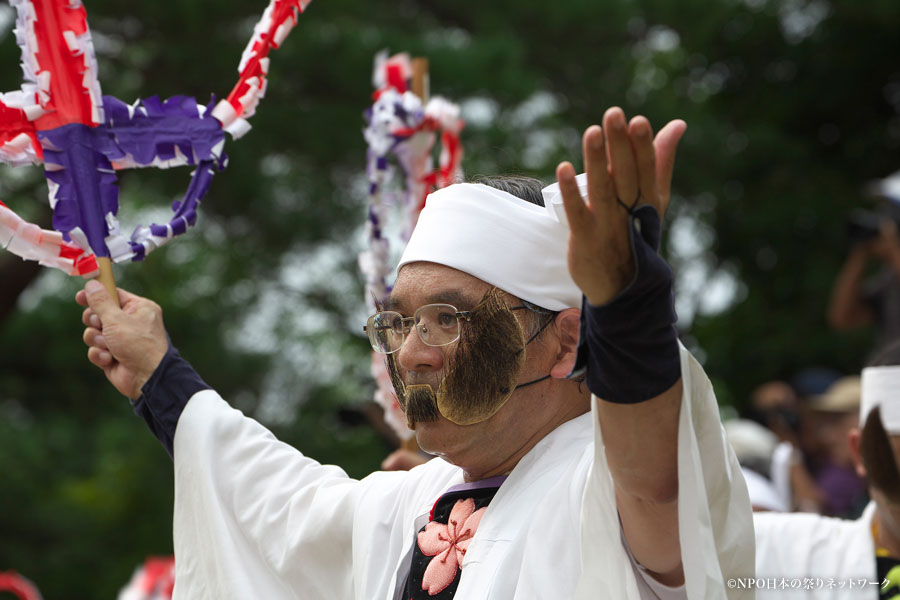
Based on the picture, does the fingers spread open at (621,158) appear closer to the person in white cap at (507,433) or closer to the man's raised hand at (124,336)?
the person in white cap at (507,433)

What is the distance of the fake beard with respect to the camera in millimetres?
2217

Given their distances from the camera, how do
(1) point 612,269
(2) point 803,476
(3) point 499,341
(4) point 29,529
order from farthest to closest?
(4) point 29,529 < (2) point 803,476 < (3) point 499,341 < (1) point 612,269

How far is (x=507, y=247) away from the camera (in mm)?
2303

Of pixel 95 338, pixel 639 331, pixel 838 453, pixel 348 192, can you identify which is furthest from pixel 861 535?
pixel 348 192

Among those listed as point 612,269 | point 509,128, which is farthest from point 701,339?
point 612,269

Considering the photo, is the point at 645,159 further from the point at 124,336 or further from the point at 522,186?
the point at 124,336

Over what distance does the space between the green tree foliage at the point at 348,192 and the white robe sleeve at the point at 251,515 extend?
1.97 metres

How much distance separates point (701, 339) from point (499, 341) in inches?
442

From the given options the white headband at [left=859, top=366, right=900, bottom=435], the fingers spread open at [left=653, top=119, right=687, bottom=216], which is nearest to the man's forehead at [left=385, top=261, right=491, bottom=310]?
the fingers spread open at [left=653, top=119, right=687, bottom=216]

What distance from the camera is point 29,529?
862 cm

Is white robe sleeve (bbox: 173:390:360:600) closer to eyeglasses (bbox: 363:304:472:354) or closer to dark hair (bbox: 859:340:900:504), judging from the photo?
eyeglasses (bbox: 363:304:472:354)

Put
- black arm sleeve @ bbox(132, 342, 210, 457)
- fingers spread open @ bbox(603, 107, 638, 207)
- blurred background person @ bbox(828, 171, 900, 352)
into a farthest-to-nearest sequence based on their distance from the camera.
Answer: blurred background person @ bbox(828, 171, 900, 352) < black arm sleeve @ bbox(132, 342, 210, 457) < fingers spread open @ bbox(603, 107, 638, 207)

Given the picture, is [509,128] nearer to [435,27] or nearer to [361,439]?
[435,27]

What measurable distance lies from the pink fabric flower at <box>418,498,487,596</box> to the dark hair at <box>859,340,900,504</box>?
1.22 metres
